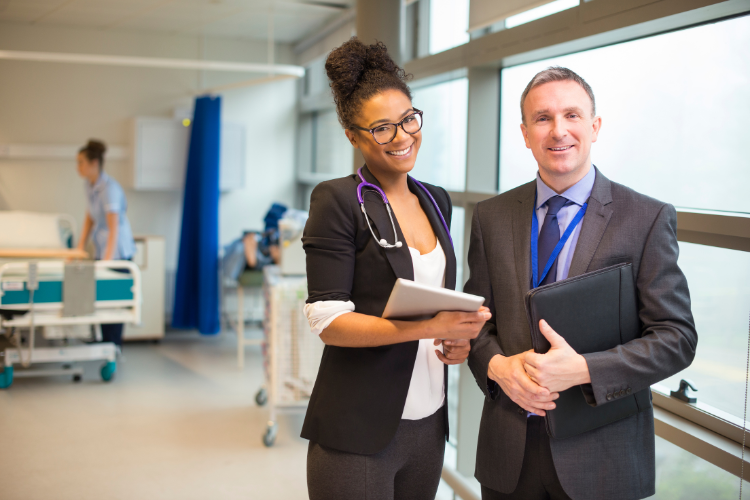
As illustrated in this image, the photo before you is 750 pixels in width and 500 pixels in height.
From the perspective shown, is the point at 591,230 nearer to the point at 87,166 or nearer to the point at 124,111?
the point at 87,166

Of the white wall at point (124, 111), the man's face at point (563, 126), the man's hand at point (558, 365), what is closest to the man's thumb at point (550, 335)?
the man's hand at point (558, 365)

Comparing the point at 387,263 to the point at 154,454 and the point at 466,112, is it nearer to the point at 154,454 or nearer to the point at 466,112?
the point at 466,112

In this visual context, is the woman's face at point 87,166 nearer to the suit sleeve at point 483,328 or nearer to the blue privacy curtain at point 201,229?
the blue privacy curtain at point 201,229

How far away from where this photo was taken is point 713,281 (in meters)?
1.91

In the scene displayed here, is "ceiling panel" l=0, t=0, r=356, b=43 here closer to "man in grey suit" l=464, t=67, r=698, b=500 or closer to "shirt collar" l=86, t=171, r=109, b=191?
"shirt collar" l=86, t=171, r=109, b=191

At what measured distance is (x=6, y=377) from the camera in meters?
4.76

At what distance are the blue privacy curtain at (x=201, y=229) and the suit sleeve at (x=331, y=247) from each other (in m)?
4.95

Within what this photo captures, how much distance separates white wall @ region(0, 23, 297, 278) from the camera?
6340 millimetres

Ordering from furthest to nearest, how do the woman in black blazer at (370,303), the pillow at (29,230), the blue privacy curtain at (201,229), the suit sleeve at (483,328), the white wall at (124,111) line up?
the white wall at (124,111) → the blue privacy curtain at (201,229) → the pillow at (29,230) → the suit sleeve at (483,328) → the woman in black blazer at (370,303)

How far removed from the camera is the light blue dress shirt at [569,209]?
4.75 ft

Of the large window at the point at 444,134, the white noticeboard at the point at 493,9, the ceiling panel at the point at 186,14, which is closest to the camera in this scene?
the white noticeboard at the point at 493,9

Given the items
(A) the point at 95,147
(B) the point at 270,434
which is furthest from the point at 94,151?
(B) the point at 270,434

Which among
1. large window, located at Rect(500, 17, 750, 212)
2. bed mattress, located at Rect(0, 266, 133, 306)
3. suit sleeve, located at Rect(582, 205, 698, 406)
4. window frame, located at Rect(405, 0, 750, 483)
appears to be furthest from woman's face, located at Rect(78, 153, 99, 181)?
suit sleeve, located at Rect(582, 205, 698, 406)

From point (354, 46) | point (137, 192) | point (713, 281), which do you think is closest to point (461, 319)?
point (354, 46)
